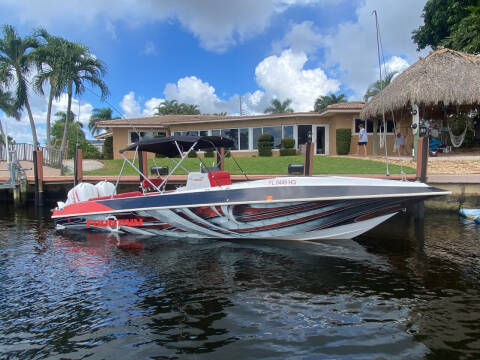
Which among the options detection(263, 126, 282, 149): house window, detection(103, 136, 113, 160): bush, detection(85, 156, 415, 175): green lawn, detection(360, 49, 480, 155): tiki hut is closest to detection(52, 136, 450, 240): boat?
detection(85, 156, 415, 175): green lawn

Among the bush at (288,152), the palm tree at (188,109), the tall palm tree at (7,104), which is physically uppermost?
the palm tree at (188,109)

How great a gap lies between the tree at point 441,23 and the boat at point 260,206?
19.0 m

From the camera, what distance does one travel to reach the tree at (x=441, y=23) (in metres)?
21.2

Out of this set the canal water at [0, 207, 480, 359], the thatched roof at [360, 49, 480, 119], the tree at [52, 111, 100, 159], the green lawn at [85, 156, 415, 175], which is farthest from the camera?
the tree at [52, 111, 100, 159]

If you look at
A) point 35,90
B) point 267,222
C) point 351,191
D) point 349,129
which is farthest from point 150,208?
point 35,90

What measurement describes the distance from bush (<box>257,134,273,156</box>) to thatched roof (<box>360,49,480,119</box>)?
6.66 meters

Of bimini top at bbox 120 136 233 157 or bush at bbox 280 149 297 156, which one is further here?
bush at bbox 280 149 297 156

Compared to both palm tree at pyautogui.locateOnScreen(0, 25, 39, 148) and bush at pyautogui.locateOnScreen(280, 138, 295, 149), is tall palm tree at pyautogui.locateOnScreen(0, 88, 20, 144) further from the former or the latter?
bush at pyautogui.locateOnScreen(280, 138, 295, 149)

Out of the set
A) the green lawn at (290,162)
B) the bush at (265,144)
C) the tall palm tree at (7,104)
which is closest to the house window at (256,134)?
the bush at (265,144)

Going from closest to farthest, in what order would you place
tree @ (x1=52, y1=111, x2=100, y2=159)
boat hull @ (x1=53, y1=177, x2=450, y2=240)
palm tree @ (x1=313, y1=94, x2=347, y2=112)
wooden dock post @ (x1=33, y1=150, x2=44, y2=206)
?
boat hull @ (x1=53, y1=177, x2=450, y2=240) < wooden dock post @ (x1=33, y1=150, x2=44, y2=206) < tree @ (x1=52, y1=111, x2=100, y2=159) < palm tree @ (x1=313, y1=94, x2=347, y2=112)

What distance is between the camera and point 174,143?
7.64m

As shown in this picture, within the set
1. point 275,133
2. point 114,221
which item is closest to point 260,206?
point 114,221

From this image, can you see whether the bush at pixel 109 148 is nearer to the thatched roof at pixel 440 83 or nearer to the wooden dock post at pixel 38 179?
the wooden dock post at pixel 38 179

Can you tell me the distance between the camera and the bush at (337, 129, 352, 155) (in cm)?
1984
